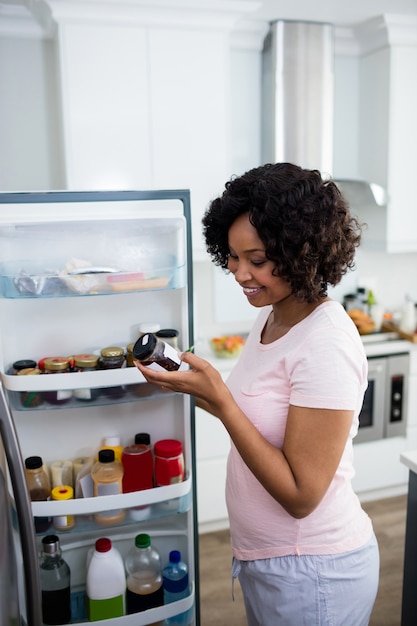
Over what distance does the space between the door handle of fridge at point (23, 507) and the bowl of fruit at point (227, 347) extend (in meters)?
1.83

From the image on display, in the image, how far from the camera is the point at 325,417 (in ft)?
3.26

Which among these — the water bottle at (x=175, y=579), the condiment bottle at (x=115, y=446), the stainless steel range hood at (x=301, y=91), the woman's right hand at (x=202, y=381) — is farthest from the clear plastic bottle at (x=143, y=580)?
the stainless steel range hood at (x=301, y=91)

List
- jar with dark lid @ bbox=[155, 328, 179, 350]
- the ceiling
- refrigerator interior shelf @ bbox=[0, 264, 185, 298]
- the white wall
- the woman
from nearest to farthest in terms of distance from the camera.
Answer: the woman, refrigerator interior shelf @ bbox=[0, 264, 185, 298], jar with dark lid @ bbox=[155, 328, 179, 350], the ceiling, the white wall

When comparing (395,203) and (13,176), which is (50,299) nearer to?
(13,176)

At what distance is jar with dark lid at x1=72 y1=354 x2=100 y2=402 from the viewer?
1.45 m

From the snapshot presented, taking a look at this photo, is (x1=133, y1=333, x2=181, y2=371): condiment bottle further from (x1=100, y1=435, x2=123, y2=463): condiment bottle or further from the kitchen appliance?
the kitchen appliance

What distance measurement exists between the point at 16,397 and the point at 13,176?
1438 mm

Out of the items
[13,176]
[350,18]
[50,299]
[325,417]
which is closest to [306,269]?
[325,417]

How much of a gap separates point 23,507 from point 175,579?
0.82 metres

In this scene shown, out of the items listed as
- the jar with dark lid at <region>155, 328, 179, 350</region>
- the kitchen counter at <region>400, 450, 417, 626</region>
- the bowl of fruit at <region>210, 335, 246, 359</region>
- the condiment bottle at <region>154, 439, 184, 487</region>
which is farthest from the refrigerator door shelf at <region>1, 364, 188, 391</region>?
the bowl of fruit at <region>210, 335, 246, 359</region>

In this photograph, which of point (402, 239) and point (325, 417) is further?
point (402, 239)

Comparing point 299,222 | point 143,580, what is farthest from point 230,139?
point 143,580

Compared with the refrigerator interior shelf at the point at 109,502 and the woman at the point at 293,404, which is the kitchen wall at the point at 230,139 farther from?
the woman at the point at 293,404

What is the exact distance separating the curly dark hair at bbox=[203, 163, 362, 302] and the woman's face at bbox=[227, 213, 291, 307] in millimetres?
17
